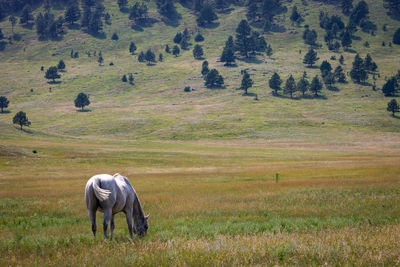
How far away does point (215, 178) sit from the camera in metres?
37.5

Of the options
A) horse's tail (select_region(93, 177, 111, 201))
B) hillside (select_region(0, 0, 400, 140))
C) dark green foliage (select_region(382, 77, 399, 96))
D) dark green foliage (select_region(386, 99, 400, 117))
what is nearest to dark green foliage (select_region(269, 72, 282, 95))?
hillside (select_region(0, 0, 400, 140))

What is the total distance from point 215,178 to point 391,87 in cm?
15240

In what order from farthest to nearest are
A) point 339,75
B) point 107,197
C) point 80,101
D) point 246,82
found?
point 339,75 → point 246,82 → point 80,101 → point 107,197

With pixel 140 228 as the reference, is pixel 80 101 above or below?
above

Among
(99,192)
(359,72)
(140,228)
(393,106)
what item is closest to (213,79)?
(359,72)

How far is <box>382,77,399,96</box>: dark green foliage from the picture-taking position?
157 m

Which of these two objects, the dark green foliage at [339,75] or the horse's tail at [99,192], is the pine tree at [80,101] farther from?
the horse's tail at [99,192]

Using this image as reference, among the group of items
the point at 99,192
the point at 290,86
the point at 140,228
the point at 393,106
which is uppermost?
the point at 290,86

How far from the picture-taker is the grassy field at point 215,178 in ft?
27.0

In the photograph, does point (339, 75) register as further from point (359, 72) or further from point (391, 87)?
point (391, 87)

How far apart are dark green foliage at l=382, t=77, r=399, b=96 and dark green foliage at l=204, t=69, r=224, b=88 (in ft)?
272

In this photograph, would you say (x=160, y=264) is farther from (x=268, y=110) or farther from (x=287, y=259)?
(x=268, y=110)

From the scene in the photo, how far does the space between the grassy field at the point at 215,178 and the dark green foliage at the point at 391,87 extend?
3267 mm

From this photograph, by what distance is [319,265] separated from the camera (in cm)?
692
